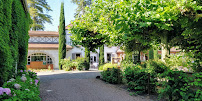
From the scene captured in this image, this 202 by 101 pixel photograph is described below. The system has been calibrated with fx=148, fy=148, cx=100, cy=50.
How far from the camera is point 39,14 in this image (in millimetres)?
→ 29344

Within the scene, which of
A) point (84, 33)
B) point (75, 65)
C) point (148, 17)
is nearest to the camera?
point (148, 17)

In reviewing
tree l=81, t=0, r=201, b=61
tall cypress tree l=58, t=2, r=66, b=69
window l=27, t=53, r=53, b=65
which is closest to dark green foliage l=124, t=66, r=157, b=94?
tree l=81, t=0, r=201, b=61

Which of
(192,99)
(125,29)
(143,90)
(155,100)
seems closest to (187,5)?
(125,29)

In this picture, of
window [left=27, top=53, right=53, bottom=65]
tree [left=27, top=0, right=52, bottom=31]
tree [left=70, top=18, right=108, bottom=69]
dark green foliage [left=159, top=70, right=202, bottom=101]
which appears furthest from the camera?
tree [left=27, top=0, right=52, bottom=31]

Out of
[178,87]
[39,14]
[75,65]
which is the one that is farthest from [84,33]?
[39,14]

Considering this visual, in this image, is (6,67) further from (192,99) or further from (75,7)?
(75,7)

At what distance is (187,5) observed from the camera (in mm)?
3971

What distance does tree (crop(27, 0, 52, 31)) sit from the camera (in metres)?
29.2

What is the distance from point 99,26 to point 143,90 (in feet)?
14.2

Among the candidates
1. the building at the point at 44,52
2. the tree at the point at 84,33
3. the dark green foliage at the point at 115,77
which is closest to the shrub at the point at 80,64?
the building at the point at 44,52

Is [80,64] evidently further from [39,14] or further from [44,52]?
[39,14]

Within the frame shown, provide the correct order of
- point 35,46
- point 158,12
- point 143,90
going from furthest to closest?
point 35,46 → point 143,90 → point 158,12

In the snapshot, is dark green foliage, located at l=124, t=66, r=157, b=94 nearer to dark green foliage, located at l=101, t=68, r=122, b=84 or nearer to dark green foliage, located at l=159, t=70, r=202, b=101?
dark green foliage, located at l=159, t=70, r=202, b=101

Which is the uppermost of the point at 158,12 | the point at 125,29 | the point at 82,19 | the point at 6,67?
the point at 82,19
